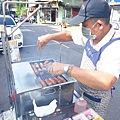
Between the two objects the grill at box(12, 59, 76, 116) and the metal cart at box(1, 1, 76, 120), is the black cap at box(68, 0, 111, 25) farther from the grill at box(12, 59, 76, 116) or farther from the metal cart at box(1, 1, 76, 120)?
the grill at box(12, 59, 76, 116)

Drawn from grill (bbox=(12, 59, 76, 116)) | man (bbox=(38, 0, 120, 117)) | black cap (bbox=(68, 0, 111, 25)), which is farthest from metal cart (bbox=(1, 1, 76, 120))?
black cap (bbox=(68, 0, 111, 25))

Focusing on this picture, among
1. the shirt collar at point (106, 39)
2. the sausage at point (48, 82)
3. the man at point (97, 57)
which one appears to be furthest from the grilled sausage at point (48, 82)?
the shirt collar at point (106, 39)

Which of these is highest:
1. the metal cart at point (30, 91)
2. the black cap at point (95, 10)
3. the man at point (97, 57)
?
the black cap at point (95, 10)

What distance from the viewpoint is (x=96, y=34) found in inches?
43.8

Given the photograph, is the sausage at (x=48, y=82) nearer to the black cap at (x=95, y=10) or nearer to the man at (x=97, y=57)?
the man at (x=97, y=57)

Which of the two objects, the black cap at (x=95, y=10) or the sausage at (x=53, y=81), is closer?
the black cap at (x=95, y=10)

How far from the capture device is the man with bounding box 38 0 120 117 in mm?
880

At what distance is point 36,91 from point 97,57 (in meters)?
0.58

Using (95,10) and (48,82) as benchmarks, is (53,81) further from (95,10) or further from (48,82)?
(95,10)

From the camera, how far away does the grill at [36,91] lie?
1.03m

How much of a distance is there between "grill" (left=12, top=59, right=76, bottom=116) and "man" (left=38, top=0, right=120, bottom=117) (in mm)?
157

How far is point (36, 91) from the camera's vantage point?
1.04m

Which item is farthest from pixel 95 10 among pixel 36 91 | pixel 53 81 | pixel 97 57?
pixel 36 91

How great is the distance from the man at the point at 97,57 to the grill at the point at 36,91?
16 centimetres
